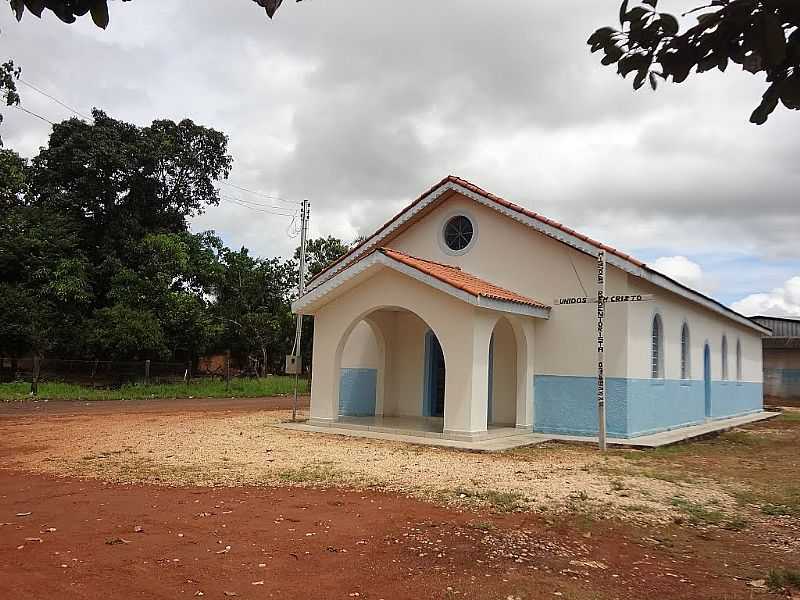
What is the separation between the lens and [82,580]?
4.73 meters

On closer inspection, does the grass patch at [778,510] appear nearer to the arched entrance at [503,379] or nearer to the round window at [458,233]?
the arched entrance at [503,379]

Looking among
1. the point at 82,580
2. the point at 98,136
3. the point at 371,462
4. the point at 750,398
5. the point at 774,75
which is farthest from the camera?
the point at 98,136

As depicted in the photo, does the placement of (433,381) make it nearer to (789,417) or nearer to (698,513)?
(698,513)

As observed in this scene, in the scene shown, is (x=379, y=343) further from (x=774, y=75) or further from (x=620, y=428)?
(x=774, y=75)

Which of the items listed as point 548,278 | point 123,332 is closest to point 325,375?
point 548,278

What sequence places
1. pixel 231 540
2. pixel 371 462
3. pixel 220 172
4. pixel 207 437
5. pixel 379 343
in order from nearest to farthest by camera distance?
pixel 231 540 < pixel 371 462 < pixel 207 437 < pixel 379 343 < pixel 220 172

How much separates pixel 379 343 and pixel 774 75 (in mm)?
13933

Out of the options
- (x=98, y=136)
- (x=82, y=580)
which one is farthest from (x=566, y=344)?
(x=98, y=136)

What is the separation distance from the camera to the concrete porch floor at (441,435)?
1214cm

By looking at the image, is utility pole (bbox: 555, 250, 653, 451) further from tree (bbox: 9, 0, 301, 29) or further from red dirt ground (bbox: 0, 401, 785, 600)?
tree (bbox: 9, 0, 301, 29)

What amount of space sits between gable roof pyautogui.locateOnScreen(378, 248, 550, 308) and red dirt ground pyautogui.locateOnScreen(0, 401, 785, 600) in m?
5.44

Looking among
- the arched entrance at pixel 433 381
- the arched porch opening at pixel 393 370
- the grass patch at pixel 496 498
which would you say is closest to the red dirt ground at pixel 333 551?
the grass patch at pixel 496 498

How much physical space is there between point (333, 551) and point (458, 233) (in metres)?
11.2

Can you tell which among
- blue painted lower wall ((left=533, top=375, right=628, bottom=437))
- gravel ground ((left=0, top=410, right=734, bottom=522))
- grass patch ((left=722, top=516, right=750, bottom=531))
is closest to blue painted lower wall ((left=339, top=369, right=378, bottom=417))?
gravel ground ((left=0, top=410, right=734, bottom=522))
